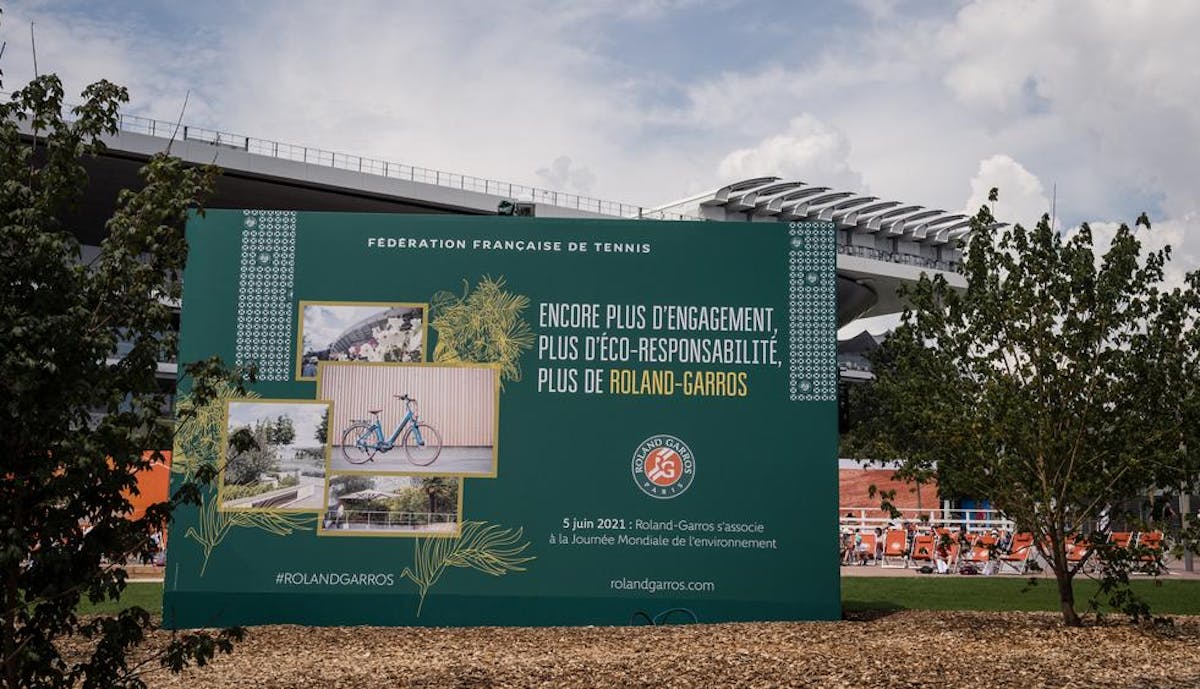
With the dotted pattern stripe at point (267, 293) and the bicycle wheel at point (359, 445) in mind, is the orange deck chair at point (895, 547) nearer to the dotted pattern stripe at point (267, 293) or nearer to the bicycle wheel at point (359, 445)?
→ the bicycle wheel at point (359, 445)

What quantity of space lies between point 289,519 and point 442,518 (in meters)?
1.65

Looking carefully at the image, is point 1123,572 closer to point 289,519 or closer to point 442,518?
point 442,518

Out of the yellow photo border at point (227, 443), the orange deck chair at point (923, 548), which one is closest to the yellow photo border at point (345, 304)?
the yellow photo border at point (227, 443)

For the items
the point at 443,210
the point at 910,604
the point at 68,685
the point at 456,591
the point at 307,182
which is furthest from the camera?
the point at 443,210

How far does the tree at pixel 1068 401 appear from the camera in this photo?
11750 millimetres

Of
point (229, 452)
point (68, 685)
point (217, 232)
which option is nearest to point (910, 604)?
point (229, 452)

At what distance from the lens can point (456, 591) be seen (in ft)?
41.1

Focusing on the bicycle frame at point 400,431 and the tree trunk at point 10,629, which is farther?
the bicycle frame at point 400,431

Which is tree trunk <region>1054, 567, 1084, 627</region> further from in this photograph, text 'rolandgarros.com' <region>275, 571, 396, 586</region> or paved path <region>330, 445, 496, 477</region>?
text 'rolandgarros.com' <region>275, 571, 396, 586</region>

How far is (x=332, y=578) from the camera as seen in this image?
12555mm

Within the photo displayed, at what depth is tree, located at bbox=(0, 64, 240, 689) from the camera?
18.3 feet

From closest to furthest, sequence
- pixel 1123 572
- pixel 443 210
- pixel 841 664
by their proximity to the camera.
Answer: pixel 841 664, pixel 1123 572, pixel 443 210

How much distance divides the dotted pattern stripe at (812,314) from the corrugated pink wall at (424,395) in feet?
10.9

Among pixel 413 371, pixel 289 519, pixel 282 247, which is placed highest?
pixel 282 247
